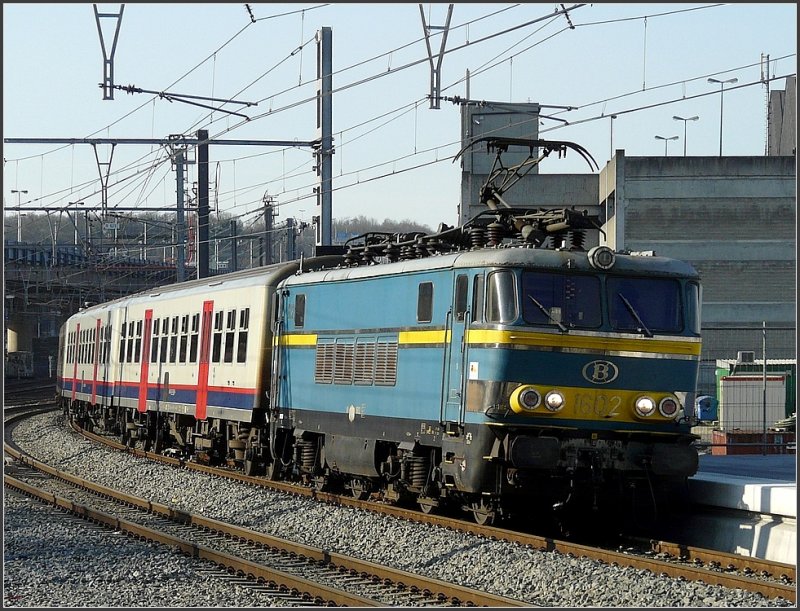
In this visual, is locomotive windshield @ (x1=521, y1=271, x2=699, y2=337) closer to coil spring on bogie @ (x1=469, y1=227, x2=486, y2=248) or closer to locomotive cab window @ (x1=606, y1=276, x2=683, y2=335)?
locomotive cab window @ (x1=606, y1=276, x2=683, y2=335)

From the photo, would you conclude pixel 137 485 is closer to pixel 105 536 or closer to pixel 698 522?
pixel 105 536

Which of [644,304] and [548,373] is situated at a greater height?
[644,304]

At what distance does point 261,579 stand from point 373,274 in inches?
230

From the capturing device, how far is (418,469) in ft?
53.3

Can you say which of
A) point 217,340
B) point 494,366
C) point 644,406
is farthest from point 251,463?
point 644,406

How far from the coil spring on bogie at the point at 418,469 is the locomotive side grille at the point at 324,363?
2717 millimetres

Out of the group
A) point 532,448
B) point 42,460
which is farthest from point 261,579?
point 42,460

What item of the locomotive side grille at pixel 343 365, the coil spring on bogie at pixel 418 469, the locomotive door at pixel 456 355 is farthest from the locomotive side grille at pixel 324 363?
the locomotive door at pixel 456 355

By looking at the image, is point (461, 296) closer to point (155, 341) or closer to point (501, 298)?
point (501, 298)

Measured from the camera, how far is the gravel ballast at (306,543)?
11.3 m

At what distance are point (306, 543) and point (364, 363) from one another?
3176mm

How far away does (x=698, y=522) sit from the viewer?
50.3 ft

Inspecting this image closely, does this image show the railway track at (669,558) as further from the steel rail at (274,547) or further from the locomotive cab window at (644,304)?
the locomotive cab window at (644,304)

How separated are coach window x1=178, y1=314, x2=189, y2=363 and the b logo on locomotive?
45.8 feet
